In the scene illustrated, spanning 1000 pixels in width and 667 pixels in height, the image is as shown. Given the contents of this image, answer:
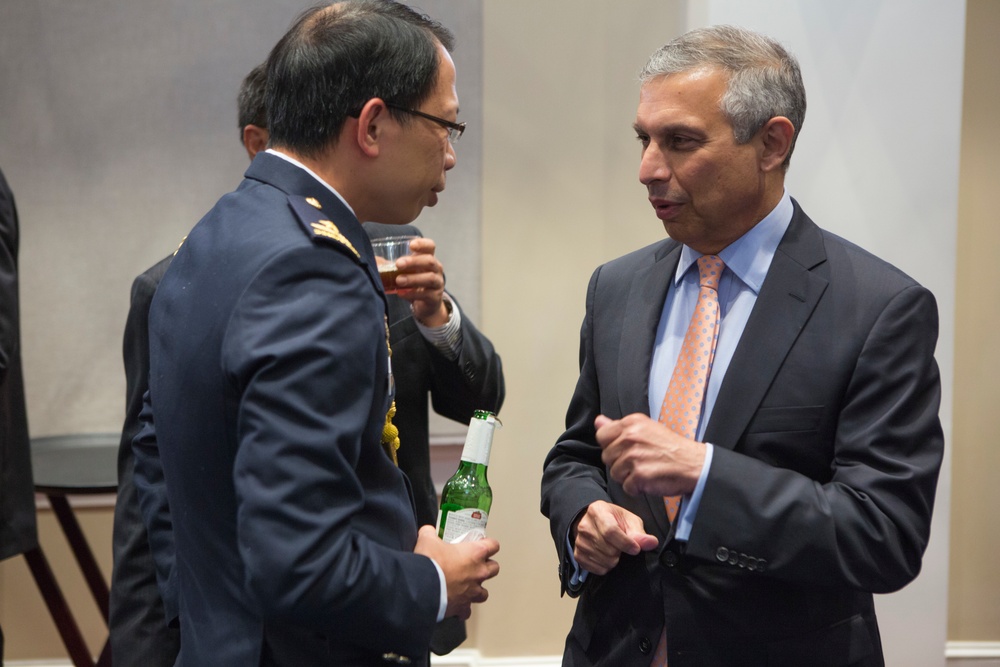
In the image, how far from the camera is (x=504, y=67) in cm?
336

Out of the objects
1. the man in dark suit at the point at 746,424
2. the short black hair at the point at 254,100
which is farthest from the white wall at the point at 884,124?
the short black hair at the point at 254,100

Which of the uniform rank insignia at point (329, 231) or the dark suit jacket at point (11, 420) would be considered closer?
the uniform rank insignia at point (329, 231)

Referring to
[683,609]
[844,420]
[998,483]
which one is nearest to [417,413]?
[683,609]

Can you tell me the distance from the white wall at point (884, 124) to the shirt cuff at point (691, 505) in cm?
131

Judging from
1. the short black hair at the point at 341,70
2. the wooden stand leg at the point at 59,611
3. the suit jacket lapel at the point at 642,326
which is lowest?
the wooden stand leg at the point at 59,611

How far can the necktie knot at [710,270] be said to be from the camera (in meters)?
1.72

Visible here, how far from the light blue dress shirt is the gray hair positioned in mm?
140

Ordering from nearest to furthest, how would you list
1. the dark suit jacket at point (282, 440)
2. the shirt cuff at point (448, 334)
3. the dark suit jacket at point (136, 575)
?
the dark suit jacket at point (282, 440) < the dark suit jacket at point (136, 575) < the shirt cuff at point (448, 334)

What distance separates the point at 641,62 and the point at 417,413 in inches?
64.5

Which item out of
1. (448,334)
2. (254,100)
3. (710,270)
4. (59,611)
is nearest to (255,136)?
(254,100)

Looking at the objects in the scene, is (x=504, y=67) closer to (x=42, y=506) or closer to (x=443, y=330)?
(x=443, y=330)

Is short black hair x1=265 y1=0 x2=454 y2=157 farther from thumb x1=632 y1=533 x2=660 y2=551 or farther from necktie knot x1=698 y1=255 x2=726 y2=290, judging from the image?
thumb x1=632 y1=533 x2=660 y2=551

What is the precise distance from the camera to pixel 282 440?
1093mm

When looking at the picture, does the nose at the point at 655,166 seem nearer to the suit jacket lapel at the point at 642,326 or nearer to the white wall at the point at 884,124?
the suit jacket lapel at the point at 642,326
